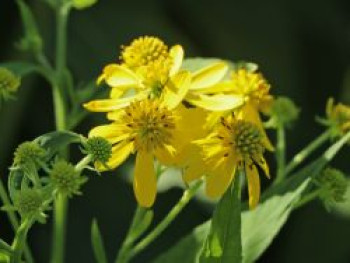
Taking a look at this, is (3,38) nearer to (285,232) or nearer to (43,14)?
(43,14)

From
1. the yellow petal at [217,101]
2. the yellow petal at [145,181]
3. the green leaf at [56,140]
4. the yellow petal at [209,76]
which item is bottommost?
the yellow petal at [145,181]

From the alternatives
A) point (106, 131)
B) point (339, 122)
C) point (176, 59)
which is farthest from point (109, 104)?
point (339, 122)

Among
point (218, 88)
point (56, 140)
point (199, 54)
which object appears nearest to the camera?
point (56, 140)

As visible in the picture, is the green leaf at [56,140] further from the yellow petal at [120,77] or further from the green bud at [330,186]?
the green bud at [330,186]

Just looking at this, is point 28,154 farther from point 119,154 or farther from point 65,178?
point 119,154

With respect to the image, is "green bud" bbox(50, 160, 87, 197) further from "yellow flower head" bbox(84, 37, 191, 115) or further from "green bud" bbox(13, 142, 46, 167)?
"yellow flower head" bbox(84, 37, 191, 115)

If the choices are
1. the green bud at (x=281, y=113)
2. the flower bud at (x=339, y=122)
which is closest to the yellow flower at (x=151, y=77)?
the green bud at (x=281, y=113)

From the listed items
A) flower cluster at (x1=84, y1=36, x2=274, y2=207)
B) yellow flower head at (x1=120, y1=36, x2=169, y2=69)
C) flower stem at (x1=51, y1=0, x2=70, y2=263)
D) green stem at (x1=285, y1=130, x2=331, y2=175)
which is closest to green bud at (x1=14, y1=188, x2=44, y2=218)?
flower cluster at (x1=84, y1=36, x2=274, y2=207)
